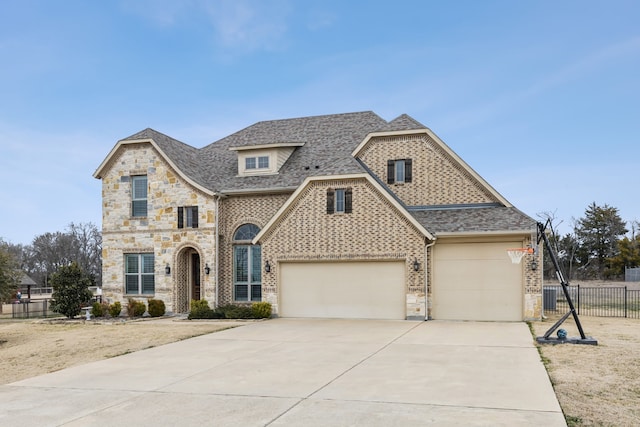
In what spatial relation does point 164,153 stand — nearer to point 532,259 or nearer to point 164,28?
point 164,28

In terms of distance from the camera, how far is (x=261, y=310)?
21.0 metres

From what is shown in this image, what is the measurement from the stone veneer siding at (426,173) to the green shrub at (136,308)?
10618 mm

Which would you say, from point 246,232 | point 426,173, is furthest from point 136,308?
point 426,173

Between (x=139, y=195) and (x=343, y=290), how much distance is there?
999 cm

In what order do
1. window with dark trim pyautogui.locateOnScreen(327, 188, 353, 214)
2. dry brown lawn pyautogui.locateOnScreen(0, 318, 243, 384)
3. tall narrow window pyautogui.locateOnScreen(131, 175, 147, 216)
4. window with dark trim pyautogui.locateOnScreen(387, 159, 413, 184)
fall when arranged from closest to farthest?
1. dry brown lawn pyautogui.locateOnScreen(0, 318, 243, 384)
2. window with dark trim pyautogui.locateOnScreen(327, 188, 353, 214)
3. window with dark trim pyautogui.locateOnScreen(387, 159, 413, 184)
4. tall narrow window pyautogui.locateOnScreen(131, 175, 147, 216)

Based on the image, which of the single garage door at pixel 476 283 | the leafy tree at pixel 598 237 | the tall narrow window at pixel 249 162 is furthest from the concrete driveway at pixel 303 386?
the leafy tree at pixel 598 237

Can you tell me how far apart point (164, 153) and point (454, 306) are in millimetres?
13011

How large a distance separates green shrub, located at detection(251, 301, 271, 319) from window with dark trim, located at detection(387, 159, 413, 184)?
6.54 m

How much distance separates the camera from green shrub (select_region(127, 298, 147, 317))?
23406 millimetres

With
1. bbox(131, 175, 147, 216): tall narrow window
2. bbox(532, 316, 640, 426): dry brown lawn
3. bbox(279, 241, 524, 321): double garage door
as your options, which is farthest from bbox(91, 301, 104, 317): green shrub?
bbox(532, 316, 640, 426): dry brown lawn

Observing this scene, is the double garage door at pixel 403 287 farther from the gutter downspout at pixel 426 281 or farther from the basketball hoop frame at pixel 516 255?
the basketball hoop frame at pixel 516 255

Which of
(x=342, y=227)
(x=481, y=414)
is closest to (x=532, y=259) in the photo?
(x=342, y=227)

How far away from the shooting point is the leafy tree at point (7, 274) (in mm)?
18297

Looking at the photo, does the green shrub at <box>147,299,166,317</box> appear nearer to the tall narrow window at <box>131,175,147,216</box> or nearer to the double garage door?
the tall narrow window at <box>131,175,147,216</box>
